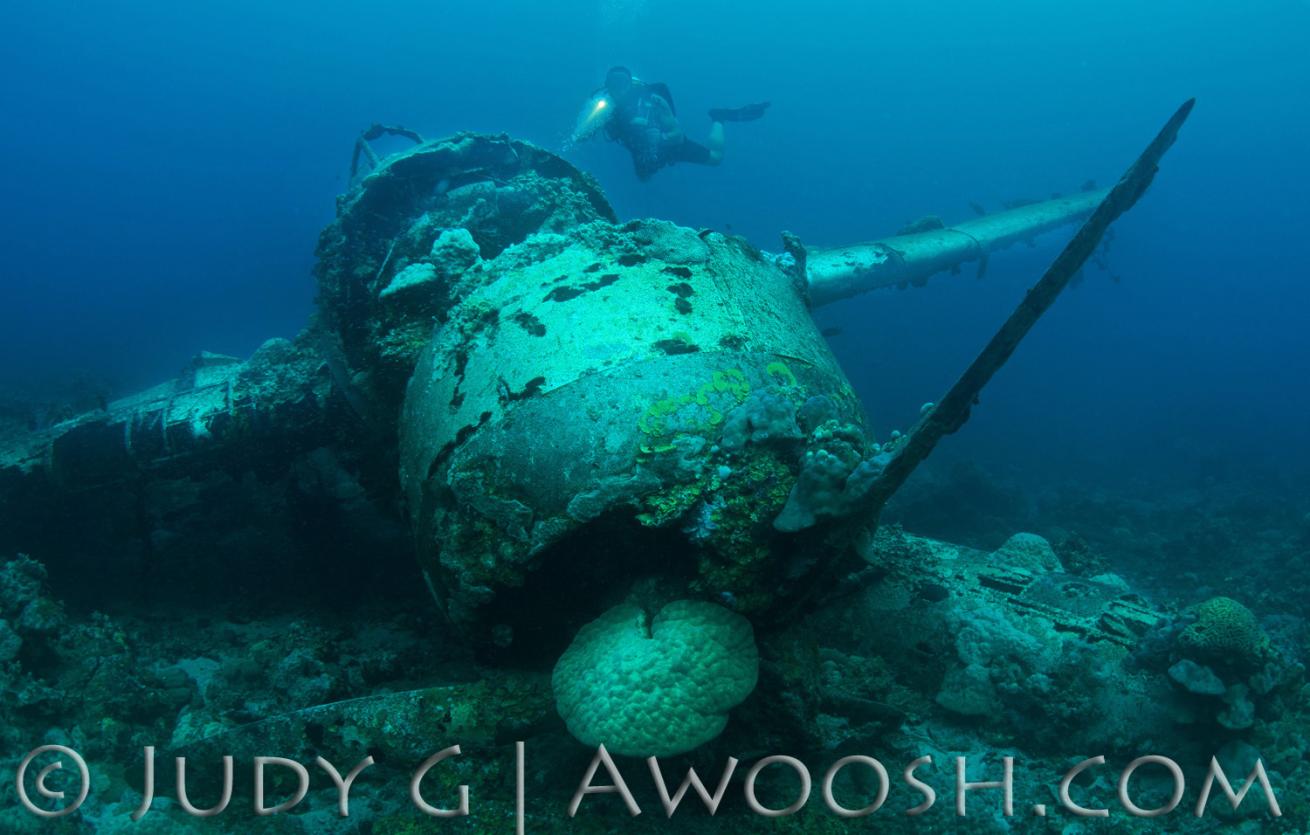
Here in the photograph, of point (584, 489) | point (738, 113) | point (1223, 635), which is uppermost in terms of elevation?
point (738, 113)

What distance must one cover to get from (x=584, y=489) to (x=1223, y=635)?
380 cm

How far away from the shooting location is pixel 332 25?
8769cm

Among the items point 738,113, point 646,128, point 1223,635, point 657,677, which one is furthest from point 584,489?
point 738,113

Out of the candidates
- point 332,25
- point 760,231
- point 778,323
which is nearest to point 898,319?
point 760,231

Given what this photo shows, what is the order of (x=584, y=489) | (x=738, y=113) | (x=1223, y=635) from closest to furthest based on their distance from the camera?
(x=584, y=489), (x=1223, y=635), (x=738, y=113)

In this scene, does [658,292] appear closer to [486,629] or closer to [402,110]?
[486,629]

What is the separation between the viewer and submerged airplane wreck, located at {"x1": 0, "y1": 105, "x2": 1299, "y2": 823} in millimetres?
2666

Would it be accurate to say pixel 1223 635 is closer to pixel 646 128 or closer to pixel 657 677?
pixel 657 677

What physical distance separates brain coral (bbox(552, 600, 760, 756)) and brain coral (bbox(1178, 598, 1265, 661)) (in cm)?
293

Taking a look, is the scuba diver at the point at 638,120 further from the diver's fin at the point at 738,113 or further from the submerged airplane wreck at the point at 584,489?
the submerged airplane wreck at the point at 584,489

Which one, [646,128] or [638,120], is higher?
[638,120]

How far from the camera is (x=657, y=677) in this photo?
2.35m

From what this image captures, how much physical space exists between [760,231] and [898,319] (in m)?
25.6

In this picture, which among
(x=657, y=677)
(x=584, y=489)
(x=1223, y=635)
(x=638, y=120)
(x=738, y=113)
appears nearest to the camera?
(x=657, y=677)
